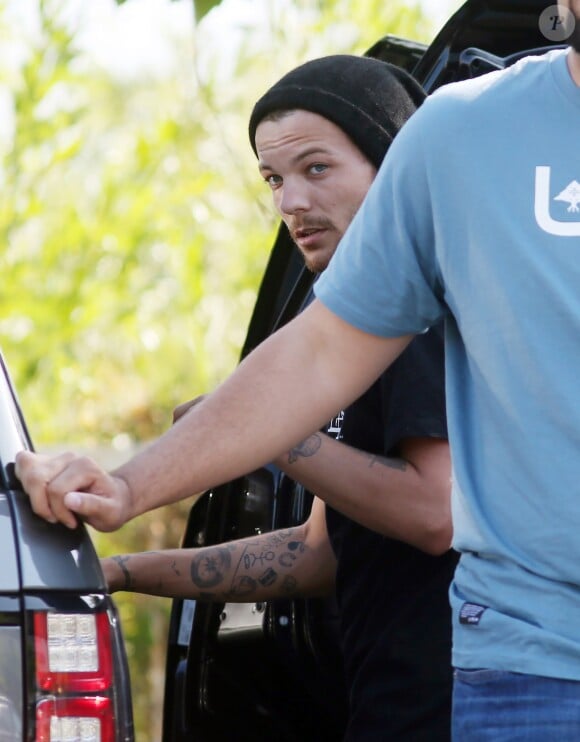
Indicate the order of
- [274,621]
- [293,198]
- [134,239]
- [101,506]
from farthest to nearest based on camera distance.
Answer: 1. [134,239]
2. [274,621]
3. [293,198]
4. [101,506]

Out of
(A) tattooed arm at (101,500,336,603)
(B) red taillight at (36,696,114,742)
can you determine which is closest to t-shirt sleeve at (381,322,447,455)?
(A) tattooed arm at (101,500,336,603)

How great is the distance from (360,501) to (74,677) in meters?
0.68

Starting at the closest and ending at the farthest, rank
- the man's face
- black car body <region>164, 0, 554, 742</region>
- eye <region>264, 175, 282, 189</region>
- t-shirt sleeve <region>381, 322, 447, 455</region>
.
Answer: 1. t-shirt sleeve <region>381, 322, 447, 455</region>
2. the man's face
3. eye <region>264, 175, 282, 189</region>
4. black car body <region>164, 0, 554, 742</region>

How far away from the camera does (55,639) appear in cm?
213

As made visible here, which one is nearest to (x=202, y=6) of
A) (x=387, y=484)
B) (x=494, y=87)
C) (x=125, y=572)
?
(x=494, y=87)

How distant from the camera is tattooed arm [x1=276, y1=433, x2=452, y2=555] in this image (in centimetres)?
265

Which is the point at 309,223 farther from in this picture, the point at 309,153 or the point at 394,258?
the point at 394,258

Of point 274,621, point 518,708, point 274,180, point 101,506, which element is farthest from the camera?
point 274,621

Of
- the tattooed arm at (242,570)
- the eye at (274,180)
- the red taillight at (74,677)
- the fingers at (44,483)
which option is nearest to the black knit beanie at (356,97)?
the eye at (274,180)

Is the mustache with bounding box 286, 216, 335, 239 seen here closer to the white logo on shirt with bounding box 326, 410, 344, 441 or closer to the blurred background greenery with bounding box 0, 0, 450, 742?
the white logo on shirt with bounding box 326, 410, 344, 441

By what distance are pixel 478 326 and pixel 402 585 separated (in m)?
0.82

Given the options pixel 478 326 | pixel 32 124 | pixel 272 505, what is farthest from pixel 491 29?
pixel 32 124

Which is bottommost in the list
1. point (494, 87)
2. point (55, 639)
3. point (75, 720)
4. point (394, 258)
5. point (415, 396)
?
point (75, 720)

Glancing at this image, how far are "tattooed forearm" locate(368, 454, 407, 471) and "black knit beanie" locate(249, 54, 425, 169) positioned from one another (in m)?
0.59
